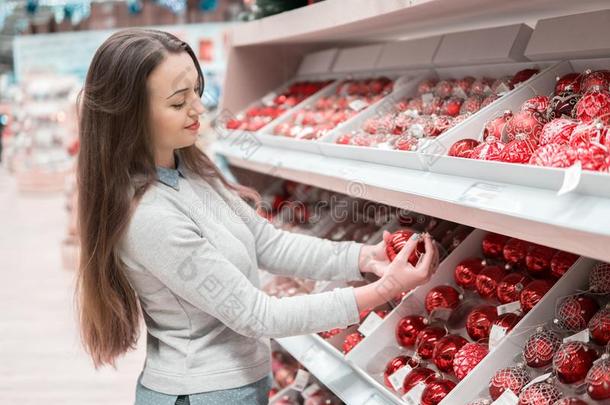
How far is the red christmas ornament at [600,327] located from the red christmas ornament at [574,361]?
28mm

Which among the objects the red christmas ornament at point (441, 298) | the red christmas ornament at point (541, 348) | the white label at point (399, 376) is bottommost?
the white label at point (399, 376)

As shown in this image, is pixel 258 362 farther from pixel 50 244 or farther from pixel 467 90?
pixel 50 244

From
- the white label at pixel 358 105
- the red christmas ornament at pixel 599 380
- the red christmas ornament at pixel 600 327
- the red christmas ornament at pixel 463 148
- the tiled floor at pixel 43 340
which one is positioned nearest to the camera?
the red christmas ornament at pixel 599 380

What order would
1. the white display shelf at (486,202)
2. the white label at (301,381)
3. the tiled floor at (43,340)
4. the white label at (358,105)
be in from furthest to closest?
the tiled floor at (43,340) → the white label at (301,381) → the white label at (358,105) → the white display shelf at (486,202)

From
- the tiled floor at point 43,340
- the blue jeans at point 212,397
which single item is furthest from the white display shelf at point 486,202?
the tiled floor at point 43,340

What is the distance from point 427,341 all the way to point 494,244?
0.28 metres

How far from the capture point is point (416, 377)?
1.51m

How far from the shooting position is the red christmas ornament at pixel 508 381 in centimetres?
130

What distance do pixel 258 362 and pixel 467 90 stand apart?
0.90m

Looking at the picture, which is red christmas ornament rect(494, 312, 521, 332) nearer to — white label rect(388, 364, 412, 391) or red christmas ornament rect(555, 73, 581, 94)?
white label rect(388, 364, 412, 391)

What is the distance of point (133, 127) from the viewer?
1.48 meters

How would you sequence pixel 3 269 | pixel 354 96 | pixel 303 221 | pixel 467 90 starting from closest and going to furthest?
pixel 467 90
pixel 354 96
pixel 303 221
pixel 3 269

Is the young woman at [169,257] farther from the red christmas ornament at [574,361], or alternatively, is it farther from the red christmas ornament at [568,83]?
the red christmas ornament at [568,83]

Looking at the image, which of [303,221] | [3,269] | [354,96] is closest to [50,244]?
[3,269]
